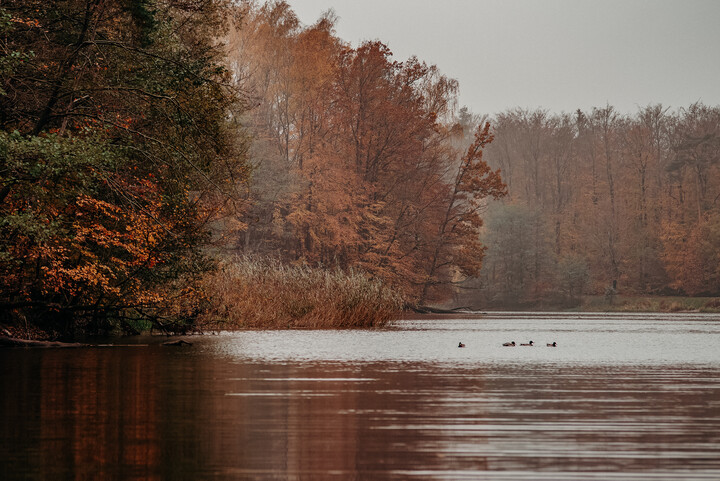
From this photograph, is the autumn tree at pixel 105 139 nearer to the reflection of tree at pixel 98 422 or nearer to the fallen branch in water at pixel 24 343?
the fallen branch in water at pixel 24 343

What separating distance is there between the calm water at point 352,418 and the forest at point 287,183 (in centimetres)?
393

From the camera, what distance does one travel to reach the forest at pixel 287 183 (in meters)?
19.6

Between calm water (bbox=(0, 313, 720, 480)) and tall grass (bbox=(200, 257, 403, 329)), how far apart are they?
483 inches

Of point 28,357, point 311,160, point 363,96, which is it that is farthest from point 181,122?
point 363,96

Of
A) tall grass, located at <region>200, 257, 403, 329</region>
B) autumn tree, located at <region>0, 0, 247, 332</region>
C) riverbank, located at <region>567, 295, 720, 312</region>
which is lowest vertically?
riverbank, located at <region>567, 295, 720, 312</region>

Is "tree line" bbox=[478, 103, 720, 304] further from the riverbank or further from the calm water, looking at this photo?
the calm water

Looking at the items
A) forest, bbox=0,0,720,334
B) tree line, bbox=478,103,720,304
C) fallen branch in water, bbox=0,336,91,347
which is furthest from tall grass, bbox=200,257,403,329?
tree line, bbox=478,103,720,304

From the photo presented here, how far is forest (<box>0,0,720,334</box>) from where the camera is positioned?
64.3 feet


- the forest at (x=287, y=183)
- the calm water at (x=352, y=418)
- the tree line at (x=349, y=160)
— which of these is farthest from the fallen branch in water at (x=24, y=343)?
the tree line at (x=349, y=160)

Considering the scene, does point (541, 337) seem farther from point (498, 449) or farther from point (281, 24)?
point (281, 24)

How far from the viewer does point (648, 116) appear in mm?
84500

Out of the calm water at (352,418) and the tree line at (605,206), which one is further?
the tree line at (605,206)

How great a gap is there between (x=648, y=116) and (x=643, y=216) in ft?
30.1

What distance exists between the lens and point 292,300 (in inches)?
1239
